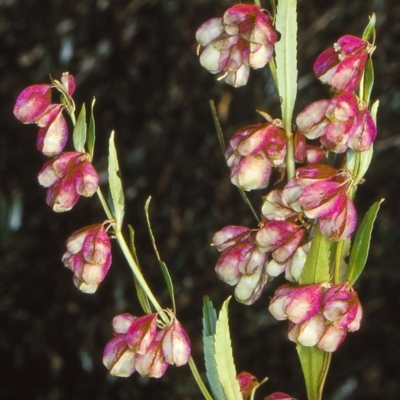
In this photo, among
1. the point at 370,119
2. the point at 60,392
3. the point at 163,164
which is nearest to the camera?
the point at 370,119

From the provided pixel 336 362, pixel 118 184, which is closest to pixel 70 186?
pixel 118 184

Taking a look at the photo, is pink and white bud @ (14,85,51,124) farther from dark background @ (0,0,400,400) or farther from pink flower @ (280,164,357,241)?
dark background @ (0,0,400,400)

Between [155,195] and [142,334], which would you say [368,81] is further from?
[155,195]

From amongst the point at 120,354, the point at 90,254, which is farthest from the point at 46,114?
the point at 120,354

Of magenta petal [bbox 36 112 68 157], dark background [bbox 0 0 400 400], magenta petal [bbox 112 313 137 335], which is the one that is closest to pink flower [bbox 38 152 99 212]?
magenta petal [bbox 36 112 68 157]

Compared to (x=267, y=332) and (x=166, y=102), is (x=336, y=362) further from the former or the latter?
(x=166, y=102)

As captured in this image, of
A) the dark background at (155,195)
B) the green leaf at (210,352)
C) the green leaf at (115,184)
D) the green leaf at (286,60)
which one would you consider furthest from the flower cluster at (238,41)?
the dark background at (155,195)
